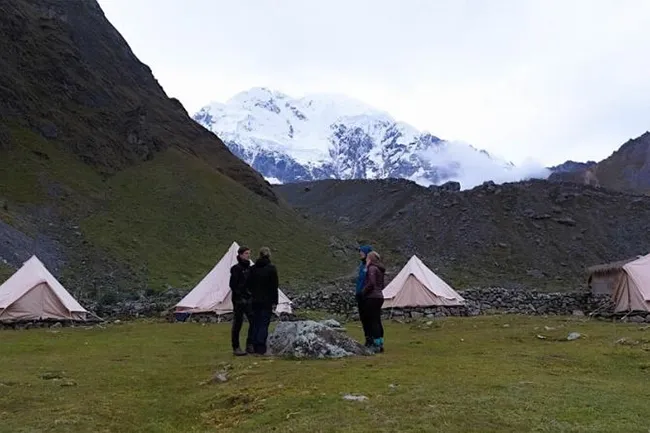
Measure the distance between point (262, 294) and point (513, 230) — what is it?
273 feet

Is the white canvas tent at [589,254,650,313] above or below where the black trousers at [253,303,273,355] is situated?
above

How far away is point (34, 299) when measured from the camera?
31703 mm

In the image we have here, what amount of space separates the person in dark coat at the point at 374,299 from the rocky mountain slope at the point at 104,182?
3951 cm

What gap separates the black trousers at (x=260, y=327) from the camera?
18750 millimetres

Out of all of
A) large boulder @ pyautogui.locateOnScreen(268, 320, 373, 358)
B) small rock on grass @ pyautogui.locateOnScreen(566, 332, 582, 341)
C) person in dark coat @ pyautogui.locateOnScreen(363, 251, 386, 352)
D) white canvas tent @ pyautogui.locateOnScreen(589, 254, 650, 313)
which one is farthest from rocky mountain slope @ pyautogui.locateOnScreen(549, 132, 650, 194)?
large boulder @ pyautogui.locateOnScreen(268, 320, 373, 358)

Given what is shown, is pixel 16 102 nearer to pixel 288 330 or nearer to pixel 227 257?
pixel 227 257

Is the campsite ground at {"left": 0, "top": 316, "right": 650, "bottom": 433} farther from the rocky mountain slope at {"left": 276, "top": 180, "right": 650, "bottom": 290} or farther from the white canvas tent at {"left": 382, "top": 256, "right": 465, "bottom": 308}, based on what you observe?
the rocky mountain slope at {"left": 276, "top": 180, "right": 650, "bottom": 290}

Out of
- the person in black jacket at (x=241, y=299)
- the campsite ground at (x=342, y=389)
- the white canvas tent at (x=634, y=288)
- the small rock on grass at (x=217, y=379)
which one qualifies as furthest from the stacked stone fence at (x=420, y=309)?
the small rock on grass at (x=217, y=379)

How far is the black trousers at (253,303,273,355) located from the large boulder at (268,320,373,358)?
0.37m

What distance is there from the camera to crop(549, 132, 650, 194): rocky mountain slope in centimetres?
16950

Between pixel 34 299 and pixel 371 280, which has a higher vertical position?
pixel 371 280

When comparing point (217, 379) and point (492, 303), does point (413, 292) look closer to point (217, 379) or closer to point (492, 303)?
point (492, 303)

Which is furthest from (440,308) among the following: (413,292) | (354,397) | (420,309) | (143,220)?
(143,220)

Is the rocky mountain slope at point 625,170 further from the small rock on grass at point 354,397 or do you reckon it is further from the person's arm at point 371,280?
the small rock on grass at point 354,397
